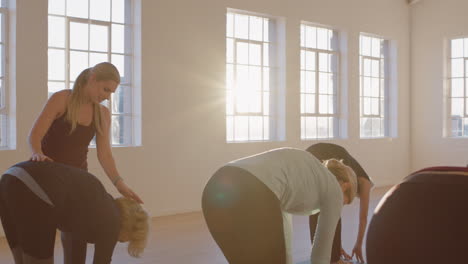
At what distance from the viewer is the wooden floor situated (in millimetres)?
4375

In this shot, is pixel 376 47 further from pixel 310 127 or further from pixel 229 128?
pixel 229 128

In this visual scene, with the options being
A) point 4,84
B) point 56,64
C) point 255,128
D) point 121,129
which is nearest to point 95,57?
point 56,64

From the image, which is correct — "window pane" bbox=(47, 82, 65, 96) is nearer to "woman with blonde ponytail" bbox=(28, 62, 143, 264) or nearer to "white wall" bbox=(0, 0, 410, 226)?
"white wall" bbox=(0, 0, 410, 226)

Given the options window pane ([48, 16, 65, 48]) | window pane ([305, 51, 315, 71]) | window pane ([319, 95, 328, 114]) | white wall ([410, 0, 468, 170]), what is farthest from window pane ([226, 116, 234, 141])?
white wall ([410, 0, 468, 170])

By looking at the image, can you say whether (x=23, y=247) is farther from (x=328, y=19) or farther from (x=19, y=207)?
(x=328, y=19)

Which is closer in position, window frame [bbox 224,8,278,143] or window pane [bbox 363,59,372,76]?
window frame [bbox 224,8,278,143]

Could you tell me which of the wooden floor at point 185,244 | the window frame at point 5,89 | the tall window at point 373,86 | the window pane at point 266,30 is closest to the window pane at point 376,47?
the tall window at point 373,86

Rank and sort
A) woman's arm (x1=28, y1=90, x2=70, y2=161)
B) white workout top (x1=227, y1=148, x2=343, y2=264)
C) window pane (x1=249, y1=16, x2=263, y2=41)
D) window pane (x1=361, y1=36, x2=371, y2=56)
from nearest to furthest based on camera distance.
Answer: white workout top (x1=227, y1=148, x2=343, y2=264), woman's arm (x1=28, y1=90, x2=70, y2=161), window pane (x1=249, y1=16, x2=263, y2=41), window pane (x1=361, y1=36, x2=371, y2=56)

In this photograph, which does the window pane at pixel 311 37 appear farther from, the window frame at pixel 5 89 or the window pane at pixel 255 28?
the window frame at pixel 5 89

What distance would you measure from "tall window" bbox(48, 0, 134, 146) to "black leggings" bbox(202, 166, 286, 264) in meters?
4.08

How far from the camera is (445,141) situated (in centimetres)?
1045

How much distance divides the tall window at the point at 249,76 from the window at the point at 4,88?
302cm

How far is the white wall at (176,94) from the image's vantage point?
18.7ft

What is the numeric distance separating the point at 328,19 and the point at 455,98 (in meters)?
3.24
